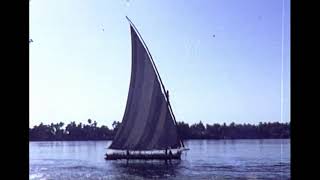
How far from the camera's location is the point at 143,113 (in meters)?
31.6

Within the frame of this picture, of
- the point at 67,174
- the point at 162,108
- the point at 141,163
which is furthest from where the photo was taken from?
the point at 141,163

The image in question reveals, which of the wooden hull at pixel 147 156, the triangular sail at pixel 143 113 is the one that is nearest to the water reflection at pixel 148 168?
the wooden hull at pixel 147 156

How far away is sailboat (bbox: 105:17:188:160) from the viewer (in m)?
31.1

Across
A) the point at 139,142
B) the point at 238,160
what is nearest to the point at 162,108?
the point at 139,142

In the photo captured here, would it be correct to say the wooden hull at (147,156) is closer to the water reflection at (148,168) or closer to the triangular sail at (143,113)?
the water reflection at (148,168)

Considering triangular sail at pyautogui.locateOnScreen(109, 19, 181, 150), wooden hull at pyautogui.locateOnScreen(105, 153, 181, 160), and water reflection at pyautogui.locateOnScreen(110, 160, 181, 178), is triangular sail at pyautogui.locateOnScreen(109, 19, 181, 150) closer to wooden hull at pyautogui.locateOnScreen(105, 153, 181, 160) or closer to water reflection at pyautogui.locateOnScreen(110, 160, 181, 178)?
wooden hull at pyautogui.locateOnScreen(105, 153, 181, 160)

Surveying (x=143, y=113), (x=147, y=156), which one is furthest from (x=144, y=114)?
(x=147, y=156)

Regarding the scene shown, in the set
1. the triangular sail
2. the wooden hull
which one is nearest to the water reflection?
the wooden hull
